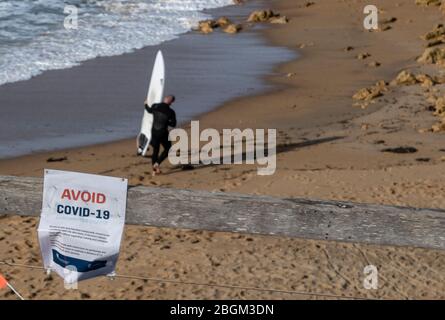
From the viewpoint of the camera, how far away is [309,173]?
44.7 feet

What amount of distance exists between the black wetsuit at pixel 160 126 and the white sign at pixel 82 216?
25.4ft

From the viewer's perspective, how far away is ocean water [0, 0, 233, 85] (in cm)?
2461

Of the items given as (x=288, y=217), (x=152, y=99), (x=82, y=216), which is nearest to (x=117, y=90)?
(x=152, y=99)

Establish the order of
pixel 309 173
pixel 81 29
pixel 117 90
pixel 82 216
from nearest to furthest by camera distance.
A: pixel 82 216 < pixel 309 173 < pixel 117 90 < pixel 81 29

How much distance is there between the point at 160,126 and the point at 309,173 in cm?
238

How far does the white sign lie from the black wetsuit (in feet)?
25.4

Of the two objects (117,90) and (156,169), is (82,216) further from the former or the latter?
(117,90)

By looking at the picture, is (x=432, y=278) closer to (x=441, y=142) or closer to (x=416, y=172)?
(x=416, y=172)

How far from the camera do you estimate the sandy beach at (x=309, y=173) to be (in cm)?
856

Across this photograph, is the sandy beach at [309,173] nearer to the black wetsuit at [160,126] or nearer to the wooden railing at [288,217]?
the black wetsuit at [160,126]

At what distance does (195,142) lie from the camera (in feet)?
52.0
